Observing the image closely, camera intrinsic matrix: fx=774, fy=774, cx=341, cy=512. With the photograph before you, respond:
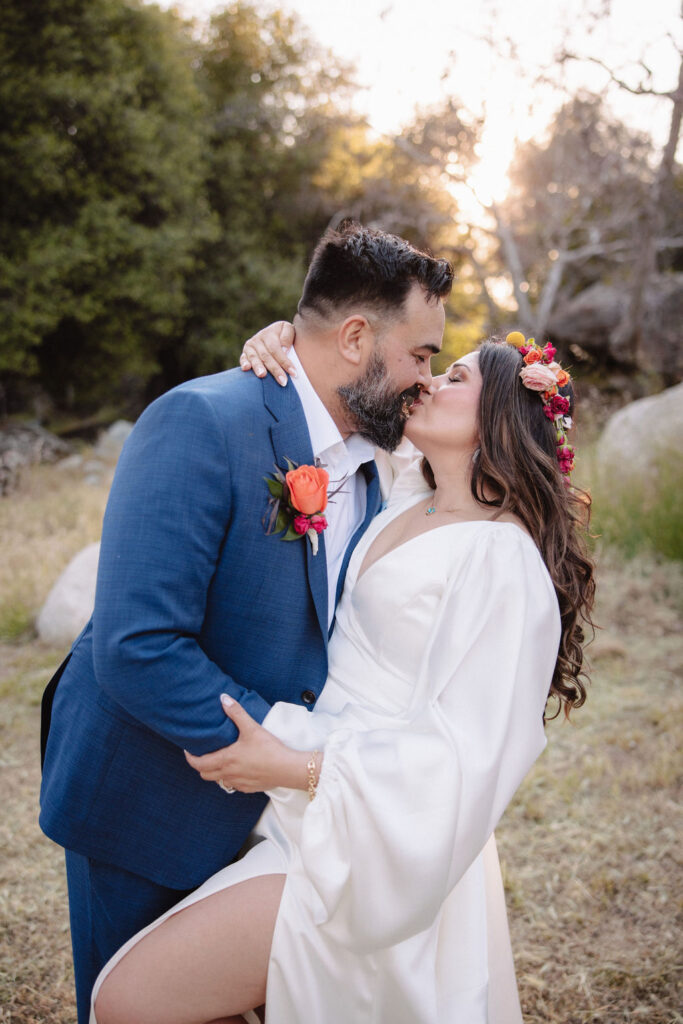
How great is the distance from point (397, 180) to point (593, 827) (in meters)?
17.2

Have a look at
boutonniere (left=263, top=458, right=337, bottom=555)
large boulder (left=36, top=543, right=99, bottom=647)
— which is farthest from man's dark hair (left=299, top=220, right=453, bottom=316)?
large boulder (left=36, top=543, right=99, bottom=647)

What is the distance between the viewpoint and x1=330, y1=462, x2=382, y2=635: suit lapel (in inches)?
102

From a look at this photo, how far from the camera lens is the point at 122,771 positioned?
205cm

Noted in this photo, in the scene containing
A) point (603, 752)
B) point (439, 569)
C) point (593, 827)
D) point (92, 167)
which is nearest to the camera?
point (439, 569)

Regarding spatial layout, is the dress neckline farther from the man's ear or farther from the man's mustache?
the man's ear

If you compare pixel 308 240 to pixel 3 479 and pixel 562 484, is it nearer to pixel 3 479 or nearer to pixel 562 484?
pixel 3 479

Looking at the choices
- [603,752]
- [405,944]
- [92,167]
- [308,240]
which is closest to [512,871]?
[603,752]

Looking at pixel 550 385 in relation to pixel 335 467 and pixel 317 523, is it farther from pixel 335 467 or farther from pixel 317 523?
pixel 317 523

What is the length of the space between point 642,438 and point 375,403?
7057 mm

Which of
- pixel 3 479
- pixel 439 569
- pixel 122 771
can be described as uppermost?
pixel 439 569

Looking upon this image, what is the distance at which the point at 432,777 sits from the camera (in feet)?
6.19

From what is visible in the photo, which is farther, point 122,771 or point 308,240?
point 308,240

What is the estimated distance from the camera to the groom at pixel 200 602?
1.85 m

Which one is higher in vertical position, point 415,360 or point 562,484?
point 415,360
